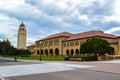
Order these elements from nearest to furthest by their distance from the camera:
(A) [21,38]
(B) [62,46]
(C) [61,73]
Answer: (C) [61,73], (B) [62,46], (A) [21,38]

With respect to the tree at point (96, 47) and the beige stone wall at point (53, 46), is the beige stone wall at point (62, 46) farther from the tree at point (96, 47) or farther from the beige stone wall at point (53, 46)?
the tree at point (96, 47)

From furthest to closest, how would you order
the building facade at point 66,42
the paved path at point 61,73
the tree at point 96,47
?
1. the building facade at point 66,42
2. the tree at point 96,47
3. the paved path at point 61,73

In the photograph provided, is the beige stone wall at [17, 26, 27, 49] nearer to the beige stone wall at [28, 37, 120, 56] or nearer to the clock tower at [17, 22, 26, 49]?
the clock tower at [17, 22, 26, 49]

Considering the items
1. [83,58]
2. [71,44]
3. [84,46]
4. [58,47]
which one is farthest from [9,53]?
[83,58]

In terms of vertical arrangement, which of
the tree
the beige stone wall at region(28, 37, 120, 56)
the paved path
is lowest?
the paved path

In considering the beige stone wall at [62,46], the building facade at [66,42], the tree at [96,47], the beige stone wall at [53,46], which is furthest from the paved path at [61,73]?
the beige stone wall at [53,46]

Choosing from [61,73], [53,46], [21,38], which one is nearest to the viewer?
[61,73]

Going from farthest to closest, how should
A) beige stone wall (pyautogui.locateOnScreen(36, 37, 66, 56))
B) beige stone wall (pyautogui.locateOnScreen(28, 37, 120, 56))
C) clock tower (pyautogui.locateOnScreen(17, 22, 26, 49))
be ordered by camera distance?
1. clock tower (pyautogui.locateOnScreen(17, 22, 26, 49))
2. beige stone wall (pyautogui.locateOnScreen(36, 37, 66, 56))
3. beige stone wall (pyautogui.locateOnScreen(28, 37, 120, 56))

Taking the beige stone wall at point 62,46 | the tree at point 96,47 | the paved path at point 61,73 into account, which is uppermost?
the beige stone wall at point 62,46

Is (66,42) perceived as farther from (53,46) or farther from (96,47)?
(96,47)

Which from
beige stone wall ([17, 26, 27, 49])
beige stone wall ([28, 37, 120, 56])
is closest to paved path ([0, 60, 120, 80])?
beige stone wall ([28, 37, 120, 56])

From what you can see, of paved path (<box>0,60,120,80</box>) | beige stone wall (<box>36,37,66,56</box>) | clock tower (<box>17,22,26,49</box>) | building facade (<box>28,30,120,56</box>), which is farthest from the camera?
clock tower (<box>17,22,26,49</box>)

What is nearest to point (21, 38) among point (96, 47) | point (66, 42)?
point (66, 42)

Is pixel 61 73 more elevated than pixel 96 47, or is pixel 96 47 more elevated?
pixel 96 47
